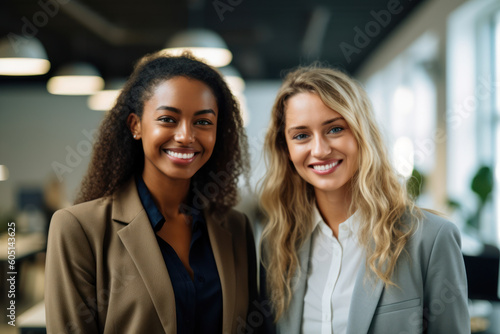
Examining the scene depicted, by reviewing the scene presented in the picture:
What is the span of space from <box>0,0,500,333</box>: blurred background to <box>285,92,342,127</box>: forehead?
325 mm

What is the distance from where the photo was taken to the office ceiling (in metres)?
6.19

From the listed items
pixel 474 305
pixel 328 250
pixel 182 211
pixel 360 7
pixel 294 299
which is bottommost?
pixel 474 305

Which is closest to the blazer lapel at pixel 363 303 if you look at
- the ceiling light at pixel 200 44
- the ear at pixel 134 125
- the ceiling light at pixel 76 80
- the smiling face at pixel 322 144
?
the smiling face at pixel 322 144

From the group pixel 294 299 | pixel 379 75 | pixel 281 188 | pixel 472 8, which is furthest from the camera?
pixel 379 75

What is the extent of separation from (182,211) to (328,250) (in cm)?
55

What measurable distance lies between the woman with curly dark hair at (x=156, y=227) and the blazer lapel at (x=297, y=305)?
0.50 feet

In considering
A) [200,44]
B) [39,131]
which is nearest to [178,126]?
[200,44]

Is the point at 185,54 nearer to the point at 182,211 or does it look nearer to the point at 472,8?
the point at 182,211

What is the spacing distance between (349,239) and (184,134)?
27.6 inches

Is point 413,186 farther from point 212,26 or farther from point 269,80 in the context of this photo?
point 269,80

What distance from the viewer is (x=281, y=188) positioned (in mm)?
1856

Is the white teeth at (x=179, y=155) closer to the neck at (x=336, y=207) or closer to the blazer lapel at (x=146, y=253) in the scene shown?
the blazer lapel at (x=146, y=253)

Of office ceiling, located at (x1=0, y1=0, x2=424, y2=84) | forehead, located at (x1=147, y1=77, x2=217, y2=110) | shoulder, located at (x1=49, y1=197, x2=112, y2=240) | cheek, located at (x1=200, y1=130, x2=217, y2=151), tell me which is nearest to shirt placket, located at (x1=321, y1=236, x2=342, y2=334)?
cheek, located at (x1=200, y1=130, x2=217, y2=151)

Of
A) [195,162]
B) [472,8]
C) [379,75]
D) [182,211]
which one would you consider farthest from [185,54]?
[379,75]
